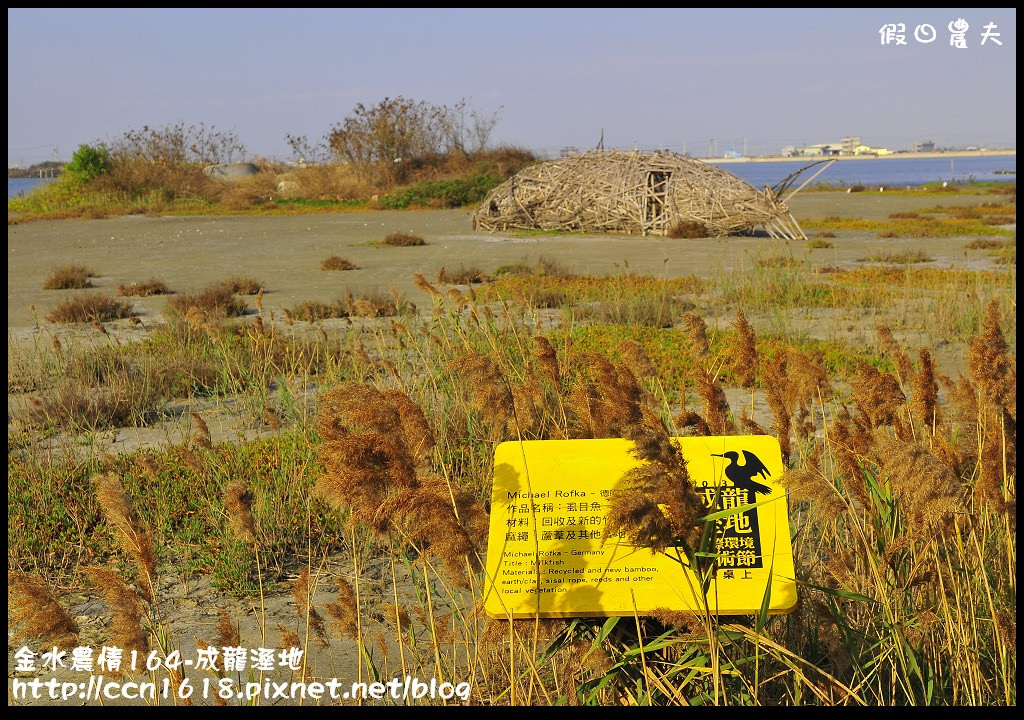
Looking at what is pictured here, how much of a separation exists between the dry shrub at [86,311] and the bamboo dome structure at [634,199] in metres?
12.1

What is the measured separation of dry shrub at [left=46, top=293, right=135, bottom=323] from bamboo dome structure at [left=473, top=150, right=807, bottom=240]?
1209cm

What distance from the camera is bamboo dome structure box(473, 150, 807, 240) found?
1950 cm

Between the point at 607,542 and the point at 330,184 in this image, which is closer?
the point at 607,542

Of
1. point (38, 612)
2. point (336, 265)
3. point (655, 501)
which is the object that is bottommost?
point (336, 265)

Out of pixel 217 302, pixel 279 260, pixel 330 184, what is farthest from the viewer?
pixel 330 184

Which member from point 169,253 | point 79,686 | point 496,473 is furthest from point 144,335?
point 169,253

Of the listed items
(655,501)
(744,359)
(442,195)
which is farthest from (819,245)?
(442,195)

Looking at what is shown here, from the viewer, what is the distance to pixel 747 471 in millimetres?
2340

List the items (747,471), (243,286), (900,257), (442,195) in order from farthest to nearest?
1. (442,195)
2. (900,257)
3. (243,286)
4. (747,471)

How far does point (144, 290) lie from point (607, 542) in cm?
1132

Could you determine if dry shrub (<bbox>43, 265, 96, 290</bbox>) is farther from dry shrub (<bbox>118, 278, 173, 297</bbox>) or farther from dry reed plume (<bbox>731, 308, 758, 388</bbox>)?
dry reed plume (<bbox>731, 308, 758, 388</bbox>)

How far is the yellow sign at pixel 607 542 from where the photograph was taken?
7.05 ft

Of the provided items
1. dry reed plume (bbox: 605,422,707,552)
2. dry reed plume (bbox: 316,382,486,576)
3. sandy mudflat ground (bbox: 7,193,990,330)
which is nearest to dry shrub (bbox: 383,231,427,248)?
sandy mudflat ground (bbox: 7,193,990,330)

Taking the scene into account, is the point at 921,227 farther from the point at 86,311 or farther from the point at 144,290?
the point at 86,311
